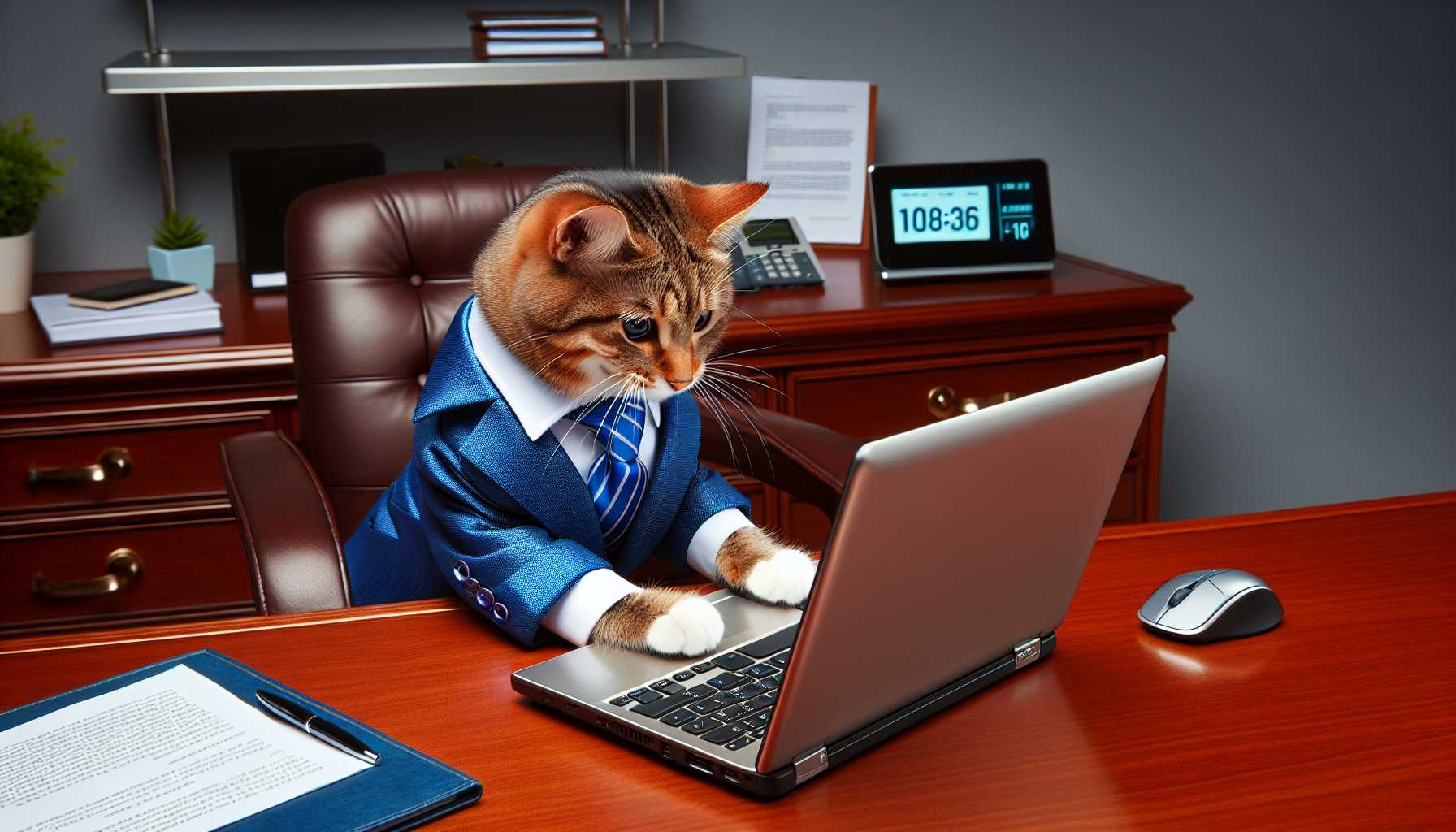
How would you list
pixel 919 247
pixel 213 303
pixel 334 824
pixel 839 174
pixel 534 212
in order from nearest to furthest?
1. pixel 334 824
2. pixel 534 212
3. pixel 213 303
4. pixel 919 247
5. pixel 839 174

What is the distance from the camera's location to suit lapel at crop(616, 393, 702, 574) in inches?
43.1

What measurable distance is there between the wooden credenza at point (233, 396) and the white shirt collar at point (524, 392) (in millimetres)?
828

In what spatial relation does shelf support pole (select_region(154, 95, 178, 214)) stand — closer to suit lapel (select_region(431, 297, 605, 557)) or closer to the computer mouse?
suit lapel (select_region(431, 297, 605, 557))

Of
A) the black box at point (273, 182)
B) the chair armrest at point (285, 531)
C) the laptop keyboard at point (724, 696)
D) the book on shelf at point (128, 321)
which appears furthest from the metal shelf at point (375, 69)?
the laptop keyboard at point (724, 696)

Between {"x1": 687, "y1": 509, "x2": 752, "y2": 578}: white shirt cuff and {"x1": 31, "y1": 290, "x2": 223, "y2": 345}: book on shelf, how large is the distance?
107 centimetres

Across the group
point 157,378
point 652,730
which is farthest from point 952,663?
point 157,378

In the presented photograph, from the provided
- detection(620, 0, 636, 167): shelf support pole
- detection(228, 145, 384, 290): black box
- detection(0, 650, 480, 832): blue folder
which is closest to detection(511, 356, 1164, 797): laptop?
detection(0, 650, 480, 832): blue folder

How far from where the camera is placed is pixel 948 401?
2064 millimetres

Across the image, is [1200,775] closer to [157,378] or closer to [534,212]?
[534,212]

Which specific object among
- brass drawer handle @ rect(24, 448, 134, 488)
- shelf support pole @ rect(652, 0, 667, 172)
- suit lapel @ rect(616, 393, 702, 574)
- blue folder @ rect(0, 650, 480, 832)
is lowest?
brass drawer handle @ rect(24, 448, 134, 488)

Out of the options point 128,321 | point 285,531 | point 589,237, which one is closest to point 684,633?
point 589,237

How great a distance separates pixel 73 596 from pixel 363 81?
2.91 ft

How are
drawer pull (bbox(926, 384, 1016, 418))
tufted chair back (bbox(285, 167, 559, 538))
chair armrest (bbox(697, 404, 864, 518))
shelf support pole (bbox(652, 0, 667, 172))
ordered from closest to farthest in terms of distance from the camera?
chair armrest (bbox(697, 404, 864, 518)) < tufted chair back (bbox(285, 167, 559, 538)) < drawer pull (bbox(926, 384, 1016, 418)) < shelf support pole (bbox(652, 0, 667, 172))

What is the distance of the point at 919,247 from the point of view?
84.9 inches
